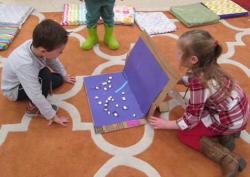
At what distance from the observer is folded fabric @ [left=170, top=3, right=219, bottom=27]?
194 centimetres

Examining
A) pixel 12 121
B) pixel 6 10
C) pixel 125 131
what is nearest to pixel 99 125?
pixel 125 131

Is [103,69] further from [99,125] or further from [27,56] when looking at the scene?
[27,56]

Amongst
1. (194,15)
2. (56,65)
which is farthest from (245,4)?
(56,65)

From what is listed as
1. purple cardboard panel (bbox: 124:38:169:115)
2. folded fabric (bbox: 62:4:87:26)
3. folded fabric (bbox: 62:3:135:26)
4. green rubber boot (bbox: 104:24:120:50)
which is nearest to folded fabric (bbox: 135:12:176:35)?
folded fabric (bbox: 62:3:135:26)

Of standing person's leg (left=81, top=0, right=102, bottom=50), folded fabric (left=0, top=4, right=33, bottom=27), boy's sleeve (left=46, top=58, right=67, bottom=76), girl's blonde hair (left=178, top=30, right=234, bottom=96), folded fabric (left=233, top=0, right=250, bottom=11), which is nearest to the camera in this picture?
girl's blonde hair (left=178, top=30, right=234, bottom=96)

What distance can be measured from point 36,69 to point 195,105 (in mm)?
635

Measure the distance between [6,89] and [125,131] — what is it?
0.55 meters

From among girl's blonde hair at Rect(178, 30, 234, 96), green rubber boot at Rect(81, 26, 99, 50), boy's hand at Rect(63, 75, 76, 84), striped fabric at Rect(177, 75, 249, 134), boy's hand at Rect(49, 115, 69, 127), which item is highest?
girl's blonde hair at Rect(178, 30, 234, 96)

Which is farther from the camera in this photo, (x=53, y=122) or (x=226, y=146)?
(x=53, y=122)

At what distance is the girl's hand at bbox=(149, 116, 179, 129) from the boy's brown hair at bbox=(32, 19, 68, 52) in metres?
0.51

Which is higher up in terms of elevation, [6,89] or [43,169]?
[6,89]

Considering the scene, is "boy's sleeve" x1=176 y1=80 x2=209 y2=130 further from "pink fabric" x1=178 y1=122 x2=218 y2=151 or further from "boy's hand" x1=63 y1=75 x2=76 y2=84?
"boy's hand" x1=63 y1=75 x2=76 y2=84

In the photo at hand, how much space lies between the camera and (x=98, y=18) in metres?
1.67

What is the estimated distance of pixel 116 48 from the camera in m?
1.69
